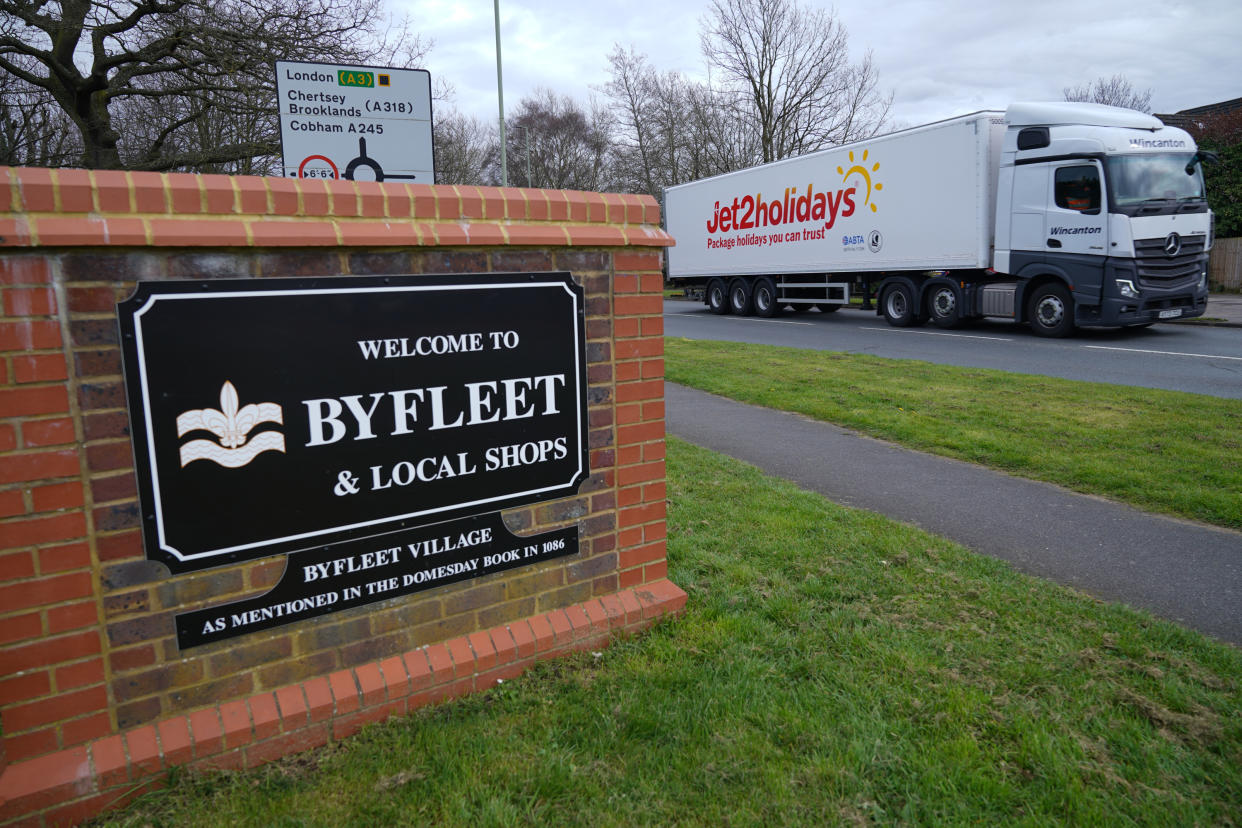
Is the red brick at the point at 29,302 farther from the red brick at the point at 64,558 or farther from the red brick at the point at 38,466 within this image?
the red brick at the point at 64,558

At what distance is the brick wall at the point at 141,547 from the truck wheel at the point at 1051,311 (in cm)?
1343

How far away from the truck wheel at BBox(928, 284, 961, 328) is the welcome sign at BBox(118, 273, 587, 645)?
14645mm

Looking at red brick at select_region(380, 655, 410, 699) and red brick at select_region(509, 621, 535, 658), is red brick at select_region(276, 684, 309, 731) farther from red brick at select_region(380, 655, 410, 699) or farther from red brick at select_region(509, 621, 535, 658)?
red brick at select_region(509, 621, 535, 658)

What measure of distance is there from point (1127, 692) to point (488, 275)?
263cm

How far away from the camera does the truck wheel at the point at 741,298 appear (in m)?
22.0

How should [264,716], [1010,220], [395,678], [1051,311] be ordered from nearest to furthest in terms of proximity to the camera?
[264,716] → [395,678] → [1051,311] → [1010,220]

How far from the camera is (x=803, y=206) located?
19062mm

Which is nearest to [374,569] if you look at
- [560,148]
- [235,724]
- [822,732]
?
[235,724]

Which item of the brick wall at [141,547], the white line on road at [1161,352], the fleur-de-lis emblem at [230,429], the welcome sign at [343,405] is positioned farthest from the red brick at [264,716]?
the white line on road at [1161,352]

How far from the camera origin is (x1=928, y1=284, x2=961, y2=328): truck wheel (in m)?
16.0

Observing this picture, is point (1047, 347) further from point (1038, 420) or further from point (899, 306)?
point (1038, 420)

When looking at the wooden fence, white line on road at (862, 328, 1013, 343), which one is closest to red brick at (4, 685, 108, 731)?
white line on road at (862, 328, 1013, 343)

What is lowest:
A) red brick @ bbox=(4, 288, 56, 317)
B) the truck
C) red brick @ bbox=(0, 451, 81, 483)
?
red brick @ bbox=(0, 451, 81, 483)

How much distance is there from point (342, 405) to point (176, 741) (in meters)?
1.08
